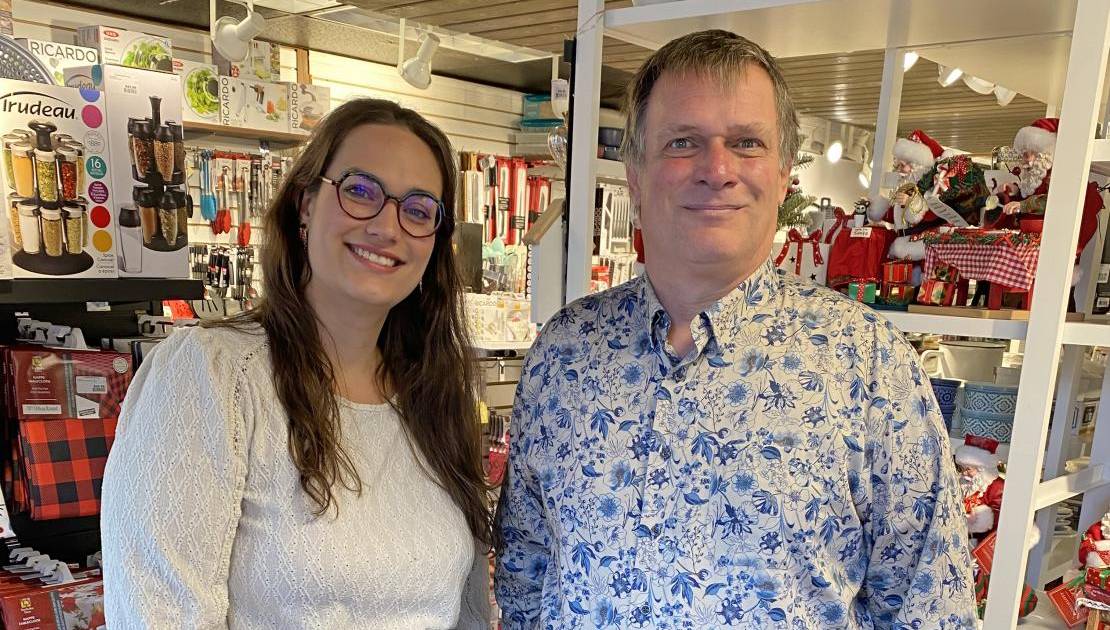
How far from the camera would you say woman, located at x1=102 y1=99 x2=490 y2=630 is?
127 cm

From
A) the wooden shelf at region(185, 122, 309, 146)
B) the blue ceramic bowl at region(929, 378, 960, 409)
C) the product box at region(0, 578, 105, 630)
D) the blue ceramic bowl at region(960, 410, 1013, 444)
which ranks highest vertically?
the wooden shelf at region(185, 122, 309, 146)

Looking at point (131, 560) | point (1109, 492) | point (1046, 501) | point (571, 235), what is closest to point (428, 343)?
point (571, 235)

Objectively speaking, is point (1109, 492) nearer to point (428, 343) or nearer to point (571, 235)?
point (571, 235)

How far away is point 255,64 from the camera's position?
5.09 m

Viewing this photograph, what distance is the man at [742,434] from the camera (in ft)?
4.23

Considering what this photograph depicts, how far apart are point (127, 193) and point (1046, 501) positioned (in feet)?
6.82

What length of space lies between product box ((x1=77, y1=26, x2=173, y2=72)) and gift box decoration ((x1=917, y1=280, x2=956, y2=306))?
7.08ft

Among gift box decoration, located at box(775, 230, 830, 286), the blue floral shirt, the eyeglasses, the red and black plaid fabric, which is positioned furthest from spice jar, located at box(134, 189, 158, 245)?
gift box decoration, located at box(775, 230, 830, 286)

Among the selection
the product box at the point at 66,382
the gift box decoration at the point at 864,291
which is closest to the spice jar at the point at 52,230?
the product box at the point at 66,382

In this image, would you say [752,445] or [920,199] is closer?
[752,445]

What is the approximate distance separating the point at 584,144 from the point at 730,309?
26.1 inches

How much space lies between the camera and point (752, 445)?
52.3 inches

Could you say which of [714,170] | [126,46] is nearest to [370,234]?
[714,170]

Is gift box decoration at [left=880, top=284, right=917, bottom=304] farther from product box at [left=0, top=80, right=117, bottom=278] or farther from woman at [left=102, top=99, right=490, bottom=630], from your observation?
product box at [left=0, top=80, right=117, bottom=278]
